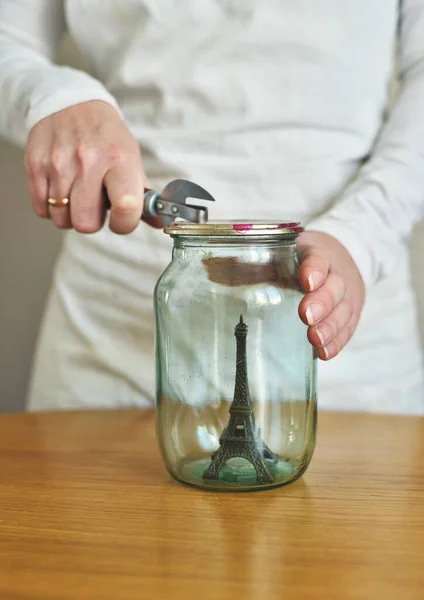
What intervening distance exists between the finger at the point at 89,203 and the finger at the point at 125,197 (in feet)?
0.06

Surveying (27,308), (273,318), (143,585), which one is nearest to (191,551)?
(143,585)

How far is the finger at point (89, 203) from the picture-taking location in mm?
717

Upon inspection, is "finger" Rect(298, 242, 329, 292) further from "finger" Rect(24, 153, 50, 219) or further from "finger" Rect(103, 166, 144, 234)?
"finger" Rect(24, 153, 50, 219)

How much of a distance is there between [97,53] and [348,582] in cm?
75

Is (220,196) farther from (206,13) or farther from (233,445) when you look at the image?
(233,445)

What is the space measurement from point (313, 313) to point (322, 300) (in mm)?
19

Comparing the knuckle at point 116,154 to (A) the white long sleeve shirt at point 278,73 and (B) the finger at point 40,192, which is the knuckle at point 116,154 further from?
(A) the white long sleeve shirt at point 278,73

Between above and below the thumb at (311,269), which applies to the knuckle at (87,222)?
above

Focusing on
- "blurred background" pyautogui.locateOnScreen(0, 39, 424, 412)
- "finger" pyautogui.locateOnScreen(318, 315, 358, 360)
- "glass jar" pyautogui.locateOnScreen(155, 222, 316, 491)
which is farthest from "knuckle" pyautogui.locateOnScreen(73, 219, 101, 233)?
"blurred background" pyautogui.locateOnScreen(0, 39, 424, 412)

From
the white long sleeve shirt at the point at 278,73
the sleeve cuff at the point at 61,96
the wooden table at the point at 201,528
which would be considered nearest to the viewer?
the wooden table at the point at 201,528

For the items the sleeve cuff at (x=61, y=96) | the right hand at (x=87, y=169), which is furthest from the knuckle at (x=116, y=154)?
the sleeve cuff at (x=61, y=96)

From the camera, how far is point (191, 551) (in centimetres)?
49

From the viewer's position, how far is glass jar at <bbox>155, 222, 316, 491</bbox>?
1.96 feet

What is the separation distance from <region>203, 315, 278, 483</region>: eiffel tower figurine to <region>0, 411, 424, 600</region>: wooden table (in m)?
0.02
